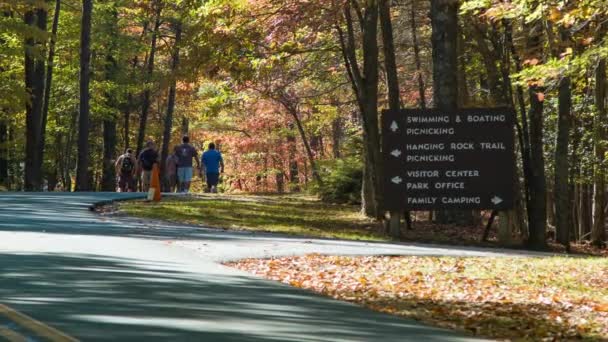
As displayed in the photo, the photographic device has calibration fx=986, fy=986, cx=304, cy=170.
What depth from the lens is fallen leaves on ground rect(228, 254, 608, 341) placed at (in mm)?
9727

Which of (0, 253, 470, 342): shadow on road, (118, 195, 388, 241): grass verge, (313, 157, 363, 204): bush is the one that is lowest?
(0, 253, 470, 342): shadow on road

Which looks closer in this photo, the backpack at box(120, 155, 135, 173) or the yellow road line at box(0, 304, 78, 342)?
the yellow road line at box(0, 304, 78, 342)

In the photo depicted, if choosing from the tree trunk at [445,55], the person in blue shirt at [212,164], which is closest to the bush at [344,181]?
the person in blue shirt at [212,164]

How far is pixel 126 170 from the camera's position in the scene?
113ft

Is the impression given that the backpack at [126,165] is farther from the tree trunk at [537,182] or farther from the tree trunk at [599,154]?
the tree trunk at [599,154]

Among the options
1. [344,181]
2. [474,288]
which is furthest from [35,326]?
[344,181]

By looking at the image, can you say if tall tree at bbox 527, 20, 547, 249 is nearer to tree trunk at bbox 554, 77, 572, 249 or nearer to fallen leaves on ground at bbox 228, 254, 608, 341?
tree trunk at bbox 554, 77, 572, 249

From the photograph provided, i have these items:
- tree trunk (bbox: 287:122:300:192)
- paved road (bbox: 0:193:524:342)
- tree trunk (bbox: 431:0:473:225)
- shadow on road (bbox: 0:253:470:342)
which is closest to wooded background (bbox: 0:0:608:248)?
tree trunk (bbox: 431:0:473:225)

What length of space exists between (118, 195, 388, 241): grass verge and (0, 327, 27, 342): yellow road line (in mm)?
12721

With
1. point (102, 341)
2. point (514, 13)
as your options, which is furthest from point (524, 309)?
point (514, 13)

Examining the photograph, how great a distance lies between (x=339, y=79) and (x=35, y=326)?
2811cm

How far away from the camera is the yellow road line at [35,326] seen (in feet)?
24.0

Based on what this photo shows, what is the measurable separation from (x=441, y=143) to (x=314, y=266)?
21.1 ft

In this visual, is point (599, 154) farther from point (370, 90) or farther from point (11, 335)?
point (11, 335)
